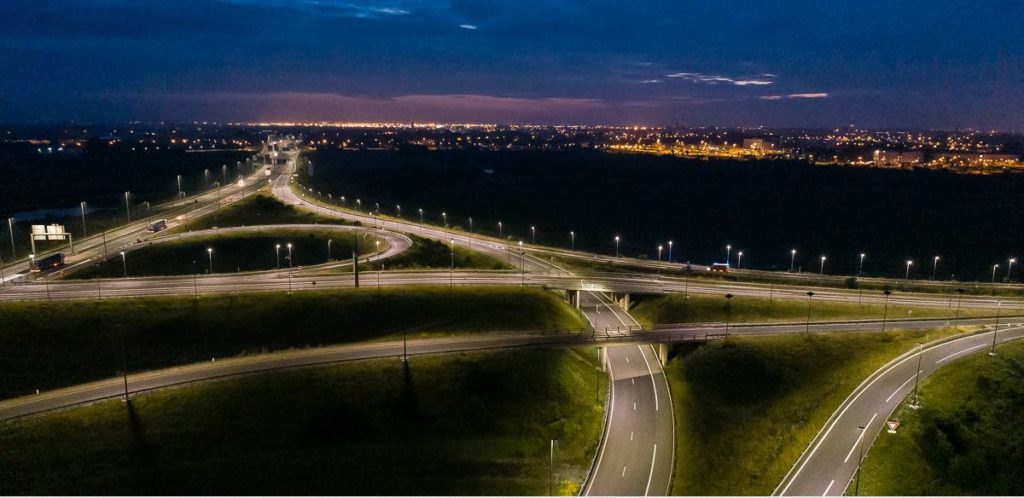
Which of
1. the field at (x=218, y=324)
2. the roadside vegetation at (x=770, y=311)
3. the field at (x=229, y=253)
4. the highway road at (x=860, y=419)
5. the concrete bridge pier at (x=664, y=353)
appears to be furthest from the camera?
the field at (x=229, y=253)

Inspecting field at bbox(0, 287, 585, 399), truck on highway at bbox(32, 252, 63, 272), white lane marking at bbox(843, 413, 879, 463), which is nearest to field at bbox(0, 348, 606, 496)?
field at bbox(0, 287, 585, 399)

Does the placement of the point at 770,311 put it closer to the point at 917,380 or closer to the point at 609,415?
the point at 917,380

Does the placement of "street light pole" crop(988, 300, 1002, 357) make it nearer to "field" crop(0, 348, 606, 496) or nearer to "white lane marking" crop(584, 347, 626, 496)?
"white lane marking" crop(584, 347, 626, 496)

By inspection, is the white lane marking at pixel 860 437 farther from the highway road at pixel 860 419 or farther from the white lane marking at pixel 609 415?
the white lane marking at pixel 609 415

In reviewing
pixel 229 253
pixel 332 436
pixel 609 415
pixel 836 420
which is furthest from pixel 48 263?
pixel 836 420

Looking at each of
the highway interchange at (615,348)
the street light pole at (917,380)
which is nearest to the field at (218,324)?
the highway interchange at (615,348)

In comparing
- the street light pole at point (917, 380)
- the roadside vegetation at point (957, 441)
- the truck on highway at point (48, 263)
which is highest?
the truck on highway at point (48, 263)
